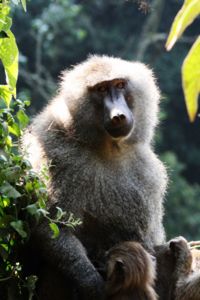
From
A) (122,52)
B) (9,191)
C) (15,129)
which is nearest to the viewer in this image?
(9,191)

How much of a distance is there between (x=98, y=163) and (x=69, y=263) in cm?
69

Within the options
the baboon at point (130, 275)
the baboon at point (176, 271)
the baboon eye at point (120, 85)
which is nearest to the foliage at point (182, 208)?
the baboon eye at point (120, 85)

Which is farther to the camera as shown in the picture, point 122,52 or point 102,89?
point 122,52

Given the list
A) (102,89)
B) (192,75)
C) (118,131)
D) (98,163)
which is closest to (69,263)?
(98,163)

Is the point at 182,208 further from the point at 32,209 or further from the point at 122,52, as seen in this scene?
the point at 32,209

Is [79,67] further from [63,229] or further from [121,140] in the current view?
[63,229]

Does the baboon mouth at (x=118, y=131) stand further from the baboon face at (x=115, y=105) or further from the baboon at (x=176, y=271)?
the baboon at (x=176, y=271)

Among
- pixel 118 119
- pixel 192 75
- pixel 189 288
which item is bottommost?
Answer: pixel 189 288

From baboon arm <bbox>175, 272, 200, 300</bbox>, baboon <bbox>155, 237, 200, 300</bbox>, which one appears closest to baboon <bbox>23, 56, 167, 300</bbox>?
baboon <bbox>155, 237, 200, 300</bbox>

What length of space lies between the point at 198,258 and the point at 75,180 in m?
1.00

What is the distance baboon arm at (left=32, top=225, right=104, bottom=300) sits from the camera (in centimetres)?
412

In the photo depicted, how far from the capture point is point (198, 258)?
4.71 m

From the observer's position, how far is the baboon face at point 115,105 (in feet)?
14.3

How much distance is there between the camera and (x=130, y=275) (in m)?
3.96
